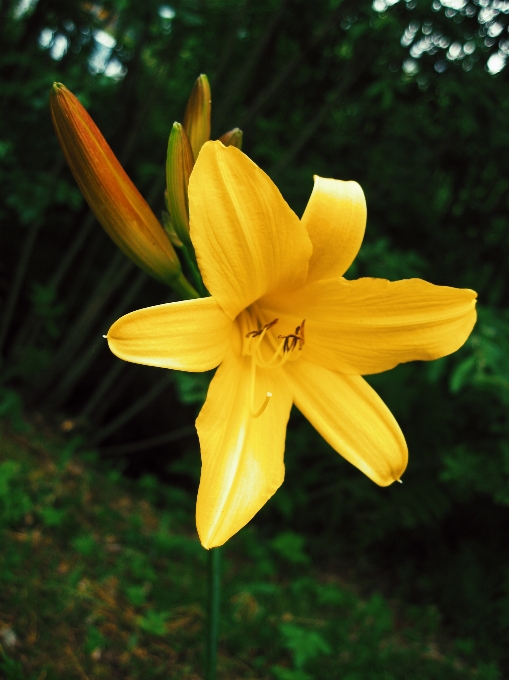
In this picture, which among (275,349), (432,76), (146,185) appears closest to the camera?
(275,349)

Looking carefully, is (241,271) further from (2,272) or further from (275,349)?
(2,272)

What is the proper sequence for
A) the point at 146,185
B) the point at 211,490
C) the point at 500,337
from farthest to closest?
the point at 146,185 < the point at 500,337 < the point at 211,490

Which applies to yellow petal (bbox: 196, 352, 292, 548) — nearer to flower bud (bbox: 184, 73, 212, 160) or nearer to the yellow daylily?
the yellow daylily

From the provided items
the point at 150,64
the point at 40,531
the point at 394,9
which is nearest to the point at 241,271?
the point at 40,531

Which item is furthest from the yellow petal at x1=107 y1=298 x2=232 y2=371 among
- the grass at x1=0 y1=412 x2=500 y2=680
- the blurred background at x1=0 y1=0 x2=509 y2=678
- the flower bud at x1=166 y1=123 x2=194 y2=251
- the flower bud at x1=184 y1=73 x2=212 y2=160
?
the blurred background at x1=0 y1=0 x2=509 y2=678

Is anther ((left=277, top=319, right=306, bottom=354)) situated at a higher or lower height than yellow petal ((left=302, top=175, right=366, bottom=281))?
lower

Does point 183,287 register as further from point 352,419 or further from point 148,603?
point 148,603
